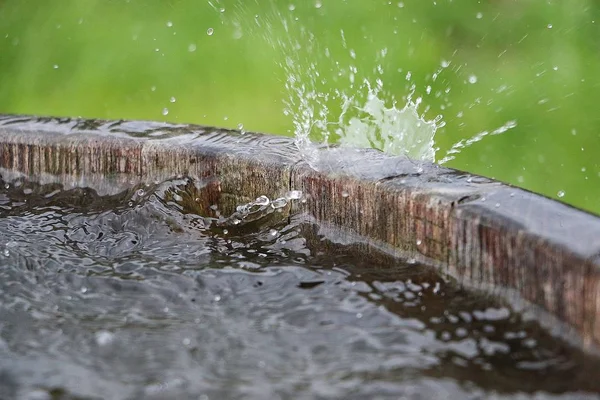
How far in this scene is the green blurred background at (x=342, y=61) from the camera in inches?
227

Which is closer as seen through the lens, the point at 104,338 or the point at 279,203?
the point at 104,338

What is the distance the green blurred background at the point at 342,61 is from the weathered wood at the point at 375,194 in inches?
123

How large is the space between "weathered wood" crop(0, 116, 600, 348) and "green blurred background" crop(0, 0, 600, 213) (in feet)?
10.2

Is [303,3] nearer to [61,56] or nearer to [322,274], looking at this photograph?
[61,56]

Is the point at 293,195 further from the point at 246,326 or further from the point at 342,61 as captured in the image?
the point at 342,61

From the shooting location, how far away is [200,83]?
21.0 feet

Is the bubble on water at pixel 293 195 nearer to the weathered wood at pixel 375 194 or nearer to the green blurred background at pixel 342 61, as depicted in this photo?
the weathered wood at pixel 375 194

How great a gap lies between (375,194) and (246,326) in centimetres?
60

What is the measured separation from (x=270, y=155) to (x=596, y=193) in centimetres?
382

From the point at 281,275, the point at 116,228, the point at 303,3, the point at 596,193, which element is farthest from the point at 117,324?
the point at 303,3

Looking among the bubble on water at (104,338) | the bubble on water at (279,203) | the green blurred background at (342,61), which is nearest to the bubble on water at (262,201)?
the bubble on water at (279,203)

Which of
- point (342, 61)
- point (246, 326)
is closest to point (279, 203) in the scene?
point (246, 326)

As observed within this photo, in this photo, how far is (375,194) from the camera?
2207 mm

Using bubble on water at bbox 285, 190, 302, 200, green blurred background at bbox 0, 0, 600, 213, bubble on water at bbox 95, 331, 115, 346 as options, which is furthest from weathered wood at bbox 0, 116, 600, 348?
green blurred background at bbox 0, 0, 600, 213
